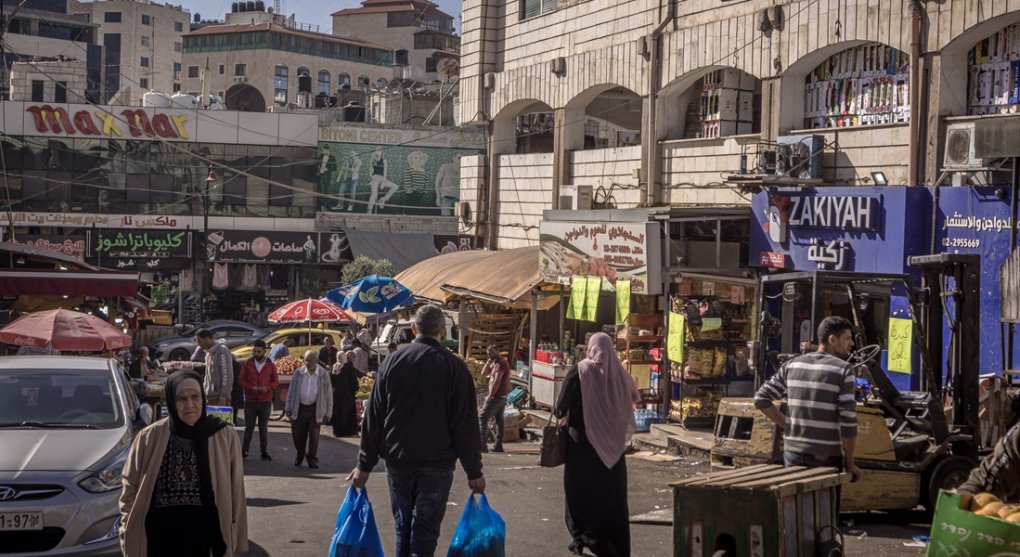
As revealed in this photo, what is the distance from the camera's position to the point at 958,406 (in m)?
11.2

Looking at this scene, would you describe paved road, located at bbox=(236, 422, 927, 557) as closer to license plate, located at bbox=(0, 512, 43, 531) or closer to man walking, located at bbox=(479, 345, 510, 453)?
man walking, located at bbox=(479, 345, 510, 453)

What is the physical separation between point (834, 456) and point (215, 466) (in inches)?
158

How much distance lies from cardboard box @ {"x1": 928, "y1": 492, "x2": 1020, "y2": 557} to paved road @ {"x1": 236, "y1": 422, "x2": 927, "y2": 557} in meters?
3.66

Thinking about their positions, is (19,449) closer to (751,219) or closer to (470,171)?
(751,219)

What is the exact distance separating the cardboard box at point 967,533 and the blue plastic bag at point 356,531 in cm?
327

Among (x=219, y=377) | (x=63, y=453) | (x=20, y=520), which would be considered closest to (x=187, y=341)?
(x=219, y=377)

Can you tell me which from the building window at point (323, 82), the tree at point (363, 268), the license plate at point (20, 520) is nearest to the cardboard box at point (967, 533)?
the license plate at point (20, 520)

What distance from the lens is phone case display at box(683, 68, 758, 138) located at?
21.2m

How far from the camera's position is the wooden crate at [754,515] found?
6945 millimetres

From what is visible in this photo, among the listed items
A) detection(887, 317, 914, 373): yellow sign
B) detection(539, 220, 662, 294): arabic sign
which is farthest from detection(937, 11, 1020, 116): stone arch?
detection(539, 220, 662, 294): arabic sign

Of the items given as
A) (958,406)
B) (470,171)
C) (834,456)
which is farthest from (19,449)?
(470,171)

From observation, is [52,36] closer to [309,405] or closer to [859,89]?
[859,89]

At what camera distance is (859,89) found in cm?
1822

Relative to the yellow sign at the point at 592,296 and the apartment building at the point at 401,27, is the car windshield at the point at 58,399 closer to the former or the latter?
the yellow sign at the point at 592,296
